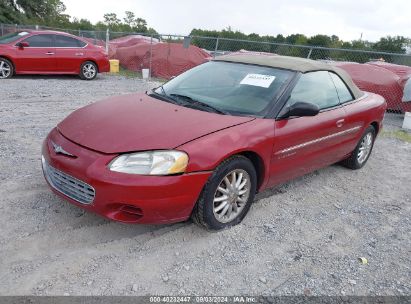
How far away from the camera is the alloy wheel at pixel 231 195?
10.9 ft

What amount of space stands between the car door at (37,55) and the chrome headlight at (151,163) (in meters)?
9.41

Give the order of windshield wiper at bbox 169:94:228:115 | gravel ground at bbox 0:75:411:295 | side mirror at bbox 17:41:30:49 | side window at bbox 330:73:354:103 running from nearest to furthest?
gravel ground at bbox 0:75:411:295 → windshield wiper at bbox 169:94:228:115 → side window at bbox 330:73:354:103 → side mirror at bbox 17:41:30:49

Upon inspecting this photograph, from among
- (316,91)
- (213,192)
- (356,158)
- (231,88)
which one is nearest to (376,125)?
(356,158)

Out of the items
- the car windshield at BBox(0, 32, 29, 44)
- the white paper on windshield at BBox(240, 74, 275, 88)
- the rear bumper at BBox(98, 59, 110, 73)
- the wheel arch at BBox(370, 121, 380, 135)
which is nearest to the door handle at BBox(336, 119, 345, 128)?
the white paper on windshield at BBox(240, 74, 275, 88)

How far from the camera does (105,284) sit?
268 centimetres

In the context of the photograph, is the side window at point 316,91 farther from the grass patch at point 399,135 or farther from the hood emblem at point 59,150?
the grass patch at point 399,135

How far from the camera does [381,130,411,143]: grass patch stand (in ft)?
25.4

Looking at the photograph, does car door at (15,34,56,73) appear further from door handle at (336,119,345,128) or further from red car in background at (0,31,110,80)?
door handle at (336,119,345,128)

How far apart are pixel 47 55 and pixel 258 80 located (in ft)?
29.3

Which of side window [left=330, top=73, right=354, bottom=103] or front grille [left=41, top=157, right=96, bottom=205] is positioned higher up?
side window [left=330, top=73, right=354, bottom=103]

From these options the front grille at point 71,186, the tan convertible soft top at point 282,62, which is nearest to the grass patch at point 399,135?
the tan convertible soft top at point 282,62

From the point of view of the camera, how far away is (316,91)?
4.27 metres

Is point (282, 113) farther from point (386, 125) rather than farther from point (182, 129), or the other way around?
point (386, 125)

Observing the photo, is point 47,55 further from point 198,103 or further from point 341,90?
point 341,90
